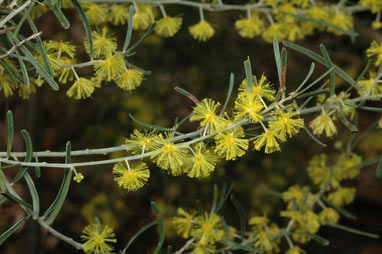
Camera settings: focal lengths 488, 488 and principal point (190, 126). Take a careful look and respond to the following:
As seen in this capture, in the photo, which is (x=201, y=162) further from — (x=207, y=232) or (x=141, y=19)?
(x=141, y=19)

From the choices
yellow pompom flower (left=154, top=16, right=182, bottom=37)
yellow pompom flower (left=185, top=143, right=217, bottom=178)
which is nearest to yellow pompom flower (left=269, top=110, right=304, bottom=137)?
yellow pompom flower (left=185, top=143, right=217, bottom=178)

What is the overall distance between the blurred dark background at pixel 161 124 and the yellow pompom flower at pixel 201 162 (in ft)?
4.14

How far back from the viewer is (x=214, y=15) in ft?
8.81

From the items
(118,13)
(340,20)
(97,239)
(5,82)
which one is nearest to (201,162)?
(97,239)

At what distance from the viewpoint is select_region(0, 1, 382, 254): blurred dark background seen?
2.44m

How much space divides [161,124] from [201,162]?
55.0 inches

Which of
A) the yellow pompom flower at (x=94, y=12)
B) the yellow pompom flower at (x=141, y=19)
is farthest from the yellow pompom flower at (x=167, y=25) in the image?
the yellow pompom flower at (x=94, y=12)

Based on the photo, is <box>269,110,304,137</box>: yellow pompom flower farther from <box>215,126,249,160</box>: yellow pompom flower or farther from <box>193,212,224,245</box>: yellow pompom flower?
<box>193,212,224,245</box>: yellow pompom flower

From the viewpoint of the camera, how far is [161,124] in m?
2.38

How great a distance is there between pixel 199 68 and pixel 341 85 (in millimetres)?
892

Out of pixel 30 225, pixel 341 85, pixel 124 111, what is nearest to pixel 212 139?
pixel 30 225

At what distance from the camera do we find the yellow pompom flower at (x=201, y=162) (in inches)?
38.9

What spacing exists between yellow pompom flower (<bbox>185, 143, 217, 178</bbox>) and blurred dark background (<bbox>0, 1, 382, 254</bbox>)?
4.14 ft

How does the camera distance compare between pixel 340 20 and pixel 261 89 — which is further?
pixel 340 20
